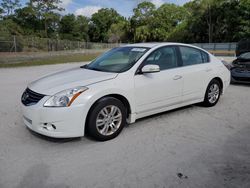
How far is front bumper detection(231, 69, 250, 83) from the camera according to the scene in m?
7.58

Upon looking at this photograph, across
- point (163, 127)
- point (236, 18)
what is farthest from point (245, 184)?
point (236, 18)

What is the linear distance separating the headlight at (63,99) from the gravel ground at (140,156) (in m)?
0.69

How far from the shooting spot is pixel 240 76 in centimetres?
777

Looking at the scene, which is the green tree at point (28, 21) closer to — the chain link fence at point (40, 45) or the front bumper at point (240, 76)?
the chain link fence at point (40, 45)

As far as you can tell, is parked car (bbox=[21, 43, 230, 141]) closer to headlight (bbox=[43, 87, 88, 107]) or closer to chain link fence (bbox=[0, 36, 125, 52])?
headlight (bbox=[43, 87, 88, 107])

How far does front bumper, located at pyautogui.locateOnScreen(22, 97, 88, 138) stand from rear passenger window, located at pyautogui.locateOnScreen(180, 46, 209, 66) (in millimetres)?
2519

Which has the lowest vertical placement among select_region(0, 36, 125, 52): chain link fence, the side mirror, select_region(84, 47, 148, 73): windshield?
the side mirror

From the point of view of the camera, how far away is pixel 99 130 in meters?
3.37

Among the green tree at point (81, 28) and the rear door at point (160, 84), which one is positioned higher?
the green tree at point (81, 28)

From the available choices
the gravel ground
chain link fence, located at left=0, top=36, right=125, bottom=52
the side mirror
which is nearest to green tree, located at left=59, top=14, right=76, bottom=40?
chain link fence, located at left=0, top=36, right=125, bottom=52

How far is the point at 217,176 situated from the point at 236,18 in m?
40.5

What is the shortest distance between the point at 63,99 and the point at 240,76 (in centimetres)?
695

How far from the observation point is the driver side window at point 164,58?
4027 millimetres

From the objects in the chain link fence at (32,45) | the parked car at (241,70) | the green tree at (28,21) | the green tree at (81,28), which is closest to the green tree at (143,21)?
the green tree at (81,28)
